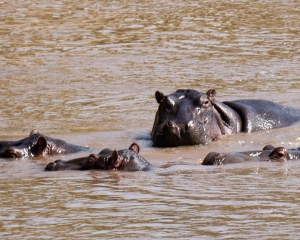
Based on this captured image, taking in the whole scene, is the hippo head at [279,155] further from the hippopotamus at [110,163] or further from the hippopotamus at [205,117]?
the hippopotamus at [205,117]

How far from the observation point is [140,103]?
11.6 metres

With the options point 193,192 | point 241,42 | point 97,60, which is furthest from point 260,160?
point 241,42

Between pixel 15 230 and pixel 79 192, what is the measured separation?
3.70ft

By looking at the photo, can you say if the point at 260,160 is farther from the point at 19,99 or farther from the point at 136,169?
the point at 19,99

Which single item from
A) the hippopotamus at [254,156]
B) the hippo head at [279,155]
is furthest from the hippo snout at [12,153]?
the hippo head at [279,155]

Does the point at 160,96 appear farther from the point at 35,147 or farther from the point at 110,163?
the point at 110,163

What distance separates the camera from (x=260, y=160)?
24.9ft

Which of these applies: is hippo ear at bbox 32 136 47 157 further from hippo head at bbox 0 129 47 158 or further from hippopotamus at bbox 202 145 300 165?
hippopotamus at bbox 202 145 300 165

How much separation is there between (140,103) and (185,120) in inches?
99.1

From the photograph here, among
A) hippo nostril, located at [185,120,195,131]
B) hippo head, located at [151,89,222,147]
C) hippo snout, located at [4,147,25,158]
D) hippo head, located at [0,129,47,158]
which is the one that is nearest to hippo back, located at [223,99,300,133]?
hippo head, located at [151,89,222,147]

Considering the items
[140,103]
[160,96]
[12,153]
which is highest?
[160,96]

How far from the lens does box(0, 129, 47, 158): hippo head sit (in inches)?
325

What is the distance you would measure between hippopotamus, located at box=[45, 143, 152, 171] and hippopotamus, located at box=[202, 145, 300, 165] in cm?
51

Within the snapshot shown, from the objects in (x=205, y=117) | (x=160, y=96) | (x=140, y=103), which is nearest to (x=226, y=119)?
(x=205, y=117)
